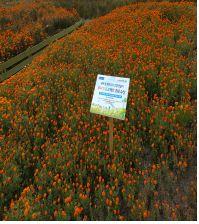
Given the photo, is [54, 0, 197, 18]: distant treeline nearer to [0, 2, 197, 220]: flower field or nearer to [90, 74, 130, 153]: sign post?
[0, 2, 197, 220]: flower field

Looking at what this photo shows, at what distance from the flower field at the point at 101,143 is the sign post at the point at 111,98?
0.47 meters

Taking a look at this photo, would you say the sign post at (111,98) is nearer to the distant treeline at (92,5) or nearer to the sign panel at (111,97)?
the sign panel at (111,97)

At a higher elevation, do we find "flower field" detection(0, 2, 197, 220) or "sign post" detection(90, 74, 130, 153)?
"sign post" detection(90, 74, 130, 153)

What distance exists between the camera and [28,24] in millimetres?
15430

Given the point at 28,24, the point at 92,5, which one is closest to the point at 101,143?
the point at 28,24

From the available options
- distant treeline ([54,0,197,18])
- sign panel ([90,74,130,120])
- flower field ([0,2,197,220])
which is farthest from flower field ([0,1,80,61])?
sign panel ([90,74,130,120])

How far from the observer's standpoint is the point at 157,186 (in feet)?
13.5

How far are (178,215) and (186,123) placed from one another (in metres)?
1.76

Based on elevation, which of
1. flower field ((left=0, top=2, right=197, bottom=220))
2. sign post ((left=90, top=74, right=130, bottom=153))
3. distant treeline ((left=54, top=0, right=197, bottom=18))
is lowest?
distant treeline ((left=54, top=0, right=197, bottom=18))

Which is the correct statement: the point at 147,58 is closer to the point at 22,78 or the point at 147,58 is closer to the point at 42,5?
the point at 22,78

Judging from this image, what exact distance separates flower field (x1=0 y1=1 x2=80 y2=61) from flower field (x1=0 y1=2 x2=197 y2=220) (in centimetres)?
479

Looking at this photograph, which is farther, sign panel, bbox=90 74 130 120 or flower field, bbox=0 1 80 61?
flower field, bbox=0 1 80 61

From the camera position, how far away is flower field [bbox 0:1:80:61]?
40.4ft

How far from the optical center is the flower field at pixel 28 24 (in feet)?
40.4
